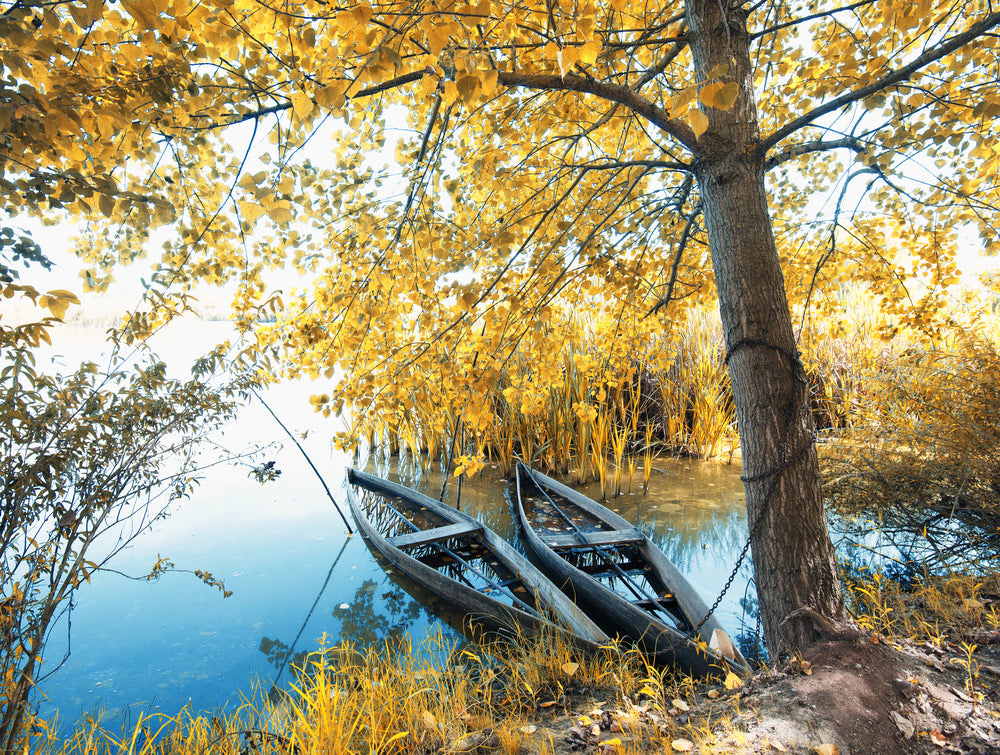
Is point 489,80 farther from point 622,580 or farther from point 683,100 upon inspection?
point 622,580

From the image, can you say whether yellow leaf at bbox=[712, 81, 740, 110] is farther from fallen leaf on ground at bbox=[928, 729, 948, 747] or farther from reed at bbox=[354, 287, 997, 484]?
reed at bbox=[354, 287, 997, 484]

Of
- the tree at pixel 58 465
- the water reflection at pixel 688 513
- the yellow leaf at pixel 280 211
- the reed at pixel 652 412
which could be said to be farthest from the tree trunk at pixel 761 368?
the reed at pixel 652 412

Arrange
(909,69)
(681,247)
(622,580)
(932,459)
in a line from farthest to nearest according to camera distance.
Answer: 1. (622,580)
2. (932,459)
3. (681,247)
4. (909,69)

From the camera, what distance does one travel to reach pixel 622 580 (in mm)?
4172

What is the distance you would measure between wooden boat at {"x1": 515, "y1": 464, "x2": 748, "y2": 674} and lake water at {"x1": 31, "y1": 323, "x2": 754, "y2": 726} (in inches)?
17.7

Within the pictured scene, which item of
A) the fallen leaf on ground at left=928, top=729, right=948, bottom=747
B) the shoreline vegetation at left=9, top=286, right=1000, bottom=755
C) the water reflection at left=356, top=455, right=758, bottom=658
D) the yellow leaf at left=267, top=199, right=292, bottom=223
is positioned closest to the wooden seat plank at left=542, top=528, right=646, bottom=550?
the water reflection at left=356, top=455, right=758, bottom=658

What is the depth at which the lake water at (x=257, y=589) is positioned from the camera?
346 cm

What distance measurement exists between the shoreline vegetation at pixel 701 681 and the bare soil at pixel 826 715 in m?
0.01

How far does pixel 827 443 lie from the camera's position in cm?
452

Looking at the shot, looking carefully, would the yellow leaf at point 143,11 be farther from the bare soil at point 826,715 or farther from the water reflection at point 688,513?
the water reflection at point 688,513

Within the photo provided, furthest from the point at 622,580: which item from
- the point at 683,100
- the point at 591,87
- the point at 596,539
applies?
the point at 683,100

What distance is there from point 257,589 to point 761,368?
4.38 m

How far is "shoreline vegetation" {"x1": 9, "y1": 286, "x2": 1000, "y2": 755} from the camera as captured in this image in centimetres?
212

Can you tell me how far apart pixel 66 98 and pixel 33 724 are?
7.29 feet
